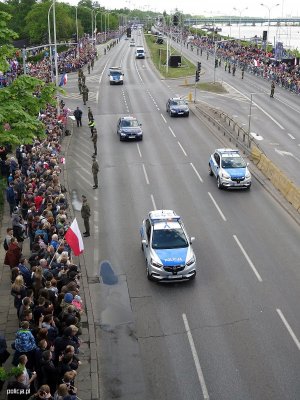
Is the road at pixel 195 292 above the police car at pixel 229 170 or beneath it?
beneath

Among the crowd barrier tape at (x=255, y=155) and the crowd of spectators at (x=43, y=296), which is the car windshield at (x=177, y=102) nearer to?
the crowd barrier tape at (x=255, y=155)

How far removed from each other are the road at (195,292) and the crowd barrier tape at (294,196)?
2.38 feet

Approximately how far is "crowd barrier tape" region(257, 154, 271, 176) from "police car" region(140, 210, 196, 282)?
11.5 meters

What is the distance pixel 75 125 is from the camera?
41312mm

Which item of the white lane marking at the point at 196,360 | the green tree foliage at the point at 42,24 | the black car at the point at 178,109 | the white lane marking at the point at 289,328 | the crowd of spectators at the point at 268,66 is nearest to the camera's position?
the white lane marking at the point at 196,360

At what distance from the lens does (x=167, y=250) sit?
17.1 m

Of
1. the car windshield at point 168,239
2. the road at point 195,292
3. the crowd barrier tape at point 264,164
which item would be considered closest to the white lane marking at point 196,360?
the road at point 195,292

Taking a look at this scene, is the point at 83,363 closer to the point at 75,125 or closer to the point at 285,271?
the point at 285,271

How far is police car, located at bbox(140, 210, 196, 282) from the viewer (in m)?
16.5

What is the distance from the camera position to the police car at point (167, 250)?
16484 millimetres

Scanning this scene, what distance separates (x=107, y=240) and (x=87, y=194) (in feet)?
19.5

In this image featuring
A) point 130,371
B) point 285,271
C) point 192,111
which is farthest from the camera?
point 192,111

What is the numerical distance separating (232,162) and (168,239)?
1059 centimetres

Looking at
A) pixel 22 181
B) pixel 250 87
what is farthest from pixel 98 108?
pixel 22 181
